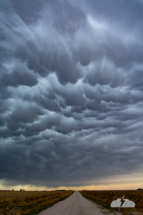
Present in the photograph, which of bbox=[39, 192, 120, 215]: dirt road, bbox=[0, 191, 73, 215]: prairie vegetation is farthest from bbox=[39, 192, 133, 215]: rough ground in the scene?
bbox=[0, 191, 73, 215]: prairie vegetation

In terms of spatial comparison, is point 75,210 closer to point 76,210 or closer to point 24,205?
point 76,210

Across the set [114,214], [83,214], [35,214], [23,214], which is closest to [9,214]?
[23,214]

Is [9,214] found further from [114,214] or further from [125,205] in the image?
[125,205]

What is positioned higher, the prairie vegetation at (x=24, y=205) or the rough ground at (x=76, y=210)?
the rough ground at (x=76, y=210)

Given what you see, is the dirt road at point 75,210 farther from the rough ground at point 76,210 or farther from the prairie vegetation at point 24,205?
the prairie vegetation at point 24,205

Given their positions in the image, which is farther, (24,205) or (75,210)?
(24,205)

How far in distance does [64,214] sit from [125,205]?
1308cm

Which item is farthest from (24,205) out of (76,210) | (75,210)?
(76,210)

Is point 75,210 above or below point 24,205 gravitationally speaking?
above

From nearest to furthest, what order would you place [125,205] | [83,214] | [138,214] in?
[83,214], [138,214], [125,205]

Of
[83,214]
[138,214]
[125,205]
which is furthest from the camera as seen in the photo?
[125,205]

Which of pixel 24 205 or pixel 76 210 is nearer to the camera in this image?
pixel 76 210

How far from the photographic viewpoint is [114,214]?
20.0 m

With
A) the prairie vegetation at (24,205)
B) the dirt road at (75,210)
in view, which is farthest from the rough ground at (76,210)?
the prairie vegetation at (24,205)
